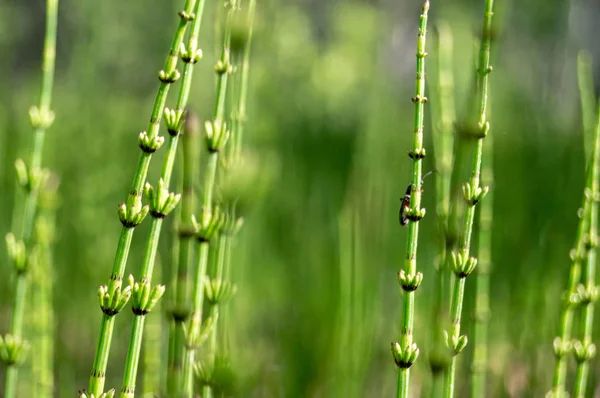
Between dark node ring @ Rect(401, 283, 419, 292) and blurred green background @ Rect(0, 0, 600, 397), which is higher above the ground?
blurred green background @ Rect(0, 0, 600, 397)

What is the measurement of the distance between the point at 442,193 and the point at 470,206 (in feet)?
0.94

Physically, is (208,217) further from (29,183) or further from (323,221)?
(323,221)

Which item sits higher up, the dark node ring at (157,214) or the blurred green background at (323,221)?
the blurred green background at (323,221)

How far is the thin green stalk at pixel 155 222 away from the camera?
0.64 metres

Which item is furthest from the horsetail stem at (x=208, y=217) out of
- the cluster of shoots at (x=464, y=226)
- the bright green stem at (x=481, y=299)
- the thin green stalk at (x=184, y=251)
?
the bright green stem at (x=481, y=299)

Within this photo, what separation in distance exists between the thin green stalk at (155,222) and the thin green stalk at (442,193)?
36cm

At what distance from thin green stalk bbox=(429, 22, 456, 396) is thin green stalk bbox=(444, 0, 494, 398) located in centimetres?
8

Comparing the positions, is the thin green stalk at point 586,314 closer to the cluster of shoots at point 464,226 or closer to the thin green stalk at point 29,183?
the cluster of shoots at point 464,226

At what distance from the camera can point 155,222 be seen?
25.7 inches

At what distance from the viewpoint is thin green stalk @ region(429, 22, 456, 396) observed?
0.85 metres

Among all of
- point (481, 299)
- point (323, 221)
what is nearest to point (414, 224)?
point (481, 299)

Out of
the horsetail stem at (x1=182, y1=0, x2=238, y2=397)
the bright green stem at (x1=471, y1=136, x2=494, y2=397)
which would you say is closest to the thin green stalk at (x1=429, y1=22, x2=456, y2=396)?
the bright green stem at (x1=471, y1=136, x2=494, y2=397)

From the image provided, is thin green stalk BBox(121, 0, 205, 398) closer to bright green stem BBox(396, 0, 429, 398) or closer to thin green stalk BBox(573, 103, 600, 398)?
bright green stem BBox(396, 0, 429, 398)

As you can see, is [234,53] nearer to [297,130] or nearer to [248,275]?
[248,275]
